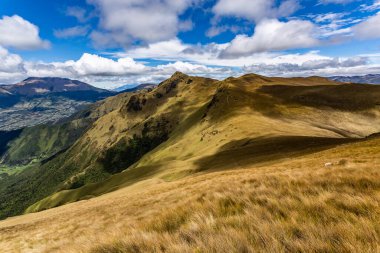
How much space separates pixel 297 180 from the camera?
1102 cm

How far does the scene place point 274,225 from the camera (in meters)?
6.11

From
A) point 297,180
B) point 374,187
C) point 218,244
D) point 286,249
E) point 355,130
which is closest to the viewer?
point 286,249

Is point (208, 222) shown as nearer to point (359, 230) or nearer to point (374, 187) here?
point (359, 230)

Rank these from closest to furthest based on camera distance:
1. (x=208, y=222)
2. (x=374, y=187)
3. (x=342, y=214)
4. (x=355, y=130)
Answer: (x=342, y=214)
(x=208, y=222)
(x=374, y=187)
(x=355, y=130)

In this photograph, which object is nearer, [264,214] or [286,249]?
[286,249]

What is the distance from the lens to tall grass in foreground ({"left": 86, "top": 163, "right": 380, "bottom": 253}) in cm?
511

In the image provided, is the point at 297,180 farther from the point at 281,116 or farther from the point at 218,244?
the point at 281,116

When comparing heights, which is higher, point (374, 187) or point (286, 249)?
point (286, 249)

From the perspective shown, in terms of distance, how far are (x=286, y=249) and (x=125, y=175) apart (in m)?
107

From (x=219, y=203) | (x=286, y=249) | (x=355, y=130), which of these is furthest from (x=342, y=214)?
(x=355, y=130)

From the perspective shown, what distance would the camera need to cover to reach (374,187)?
29.1ft

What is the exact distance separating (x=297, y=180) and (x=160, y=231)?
5.58 meters

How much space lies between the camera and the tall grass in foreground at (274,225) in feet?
16.8

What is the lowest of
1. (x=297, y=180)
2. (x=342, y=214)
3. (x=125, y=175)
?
(x=125, y=175)
